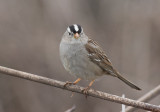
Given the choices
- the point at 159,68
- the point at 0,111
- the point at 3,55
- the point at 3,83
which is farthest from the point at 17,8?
the point at 159,68

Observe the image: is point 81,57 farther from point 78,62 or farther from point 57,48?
point 57,48

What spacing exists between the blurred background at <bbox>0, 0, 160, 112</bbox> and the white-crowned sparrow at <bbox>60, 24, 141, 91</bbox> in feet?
6.47

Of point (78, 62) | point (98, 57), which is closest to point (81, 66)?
point (78, 62)

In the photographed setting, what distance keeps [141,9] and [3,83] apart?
301 centimetres

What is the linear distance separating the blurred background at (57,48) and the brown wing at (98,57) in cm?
193

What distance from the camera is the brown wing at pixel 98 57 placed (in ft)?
13.5

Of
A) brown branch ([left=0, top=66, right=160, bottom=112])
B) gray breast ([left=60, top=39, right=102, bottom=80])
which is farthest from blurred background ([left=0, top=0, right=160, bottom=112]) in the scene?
brown branch ([left=0, top=66, right=160, bottom=112])

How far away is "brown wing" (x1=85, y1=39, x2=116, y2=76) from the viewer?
4109 millimetres

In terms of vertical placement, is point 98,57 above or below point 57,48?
below

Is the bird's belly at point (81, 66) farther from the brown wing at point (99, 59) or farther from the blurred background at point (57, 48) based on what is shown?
the blurred background at point (57, 48)

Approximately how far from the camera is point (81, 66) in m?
3.93

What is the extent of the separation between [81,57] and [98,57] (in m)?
0.33

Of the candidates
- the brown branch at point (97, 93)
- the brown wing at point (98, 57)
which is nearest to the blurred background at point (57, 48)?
the brown wing at point (98, 57)

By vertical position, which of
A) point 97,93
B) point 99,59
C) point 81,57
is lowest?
point 97,93
